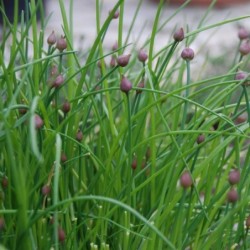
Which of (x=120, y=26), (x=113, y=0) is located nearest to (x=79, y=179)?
(x=120, y=26)

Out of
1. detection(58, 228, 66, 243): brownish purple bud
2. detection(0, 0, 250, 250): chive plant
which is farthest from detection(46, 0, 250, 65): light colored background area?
detection(58, 228, 66, 243): brownish purple bud

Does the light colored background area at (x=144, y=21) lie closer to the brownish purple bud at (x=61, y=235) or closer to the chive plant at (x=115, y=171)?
the chive plant at (x=115, y=171)

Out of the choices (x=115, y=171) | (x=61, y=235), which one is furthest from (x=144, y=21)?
(x=61, y=235)

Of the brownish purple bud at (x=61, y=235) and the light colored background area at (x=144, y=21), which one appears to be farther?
the light colored background area at (x=144, y=21)

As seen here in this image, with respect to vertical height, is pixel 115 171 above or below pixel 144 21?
above

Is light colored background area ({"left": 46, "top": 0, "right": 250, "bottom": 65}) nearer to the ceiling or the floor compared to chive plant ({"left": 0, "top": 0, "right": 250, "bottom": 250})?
nearer to the floor

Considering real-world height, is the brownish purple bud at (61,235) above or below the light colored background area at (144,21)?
above

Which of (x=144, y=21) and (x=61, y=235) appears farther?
(x=144, y=21)

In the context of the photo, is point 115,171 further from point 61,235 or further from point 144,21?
point 144,21

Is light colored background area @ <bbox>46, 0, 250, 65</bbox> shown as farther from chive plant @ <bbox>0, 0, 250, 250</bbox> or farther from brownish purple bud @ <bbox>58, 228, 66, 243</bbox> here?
brownish purple bud @ <bbox>58, 228, 66, 243</bbox>

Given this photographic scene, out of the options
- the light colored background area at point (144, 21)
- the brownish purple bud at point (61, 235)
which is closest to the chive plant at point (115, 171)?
the brownish purple bud at point (61, 235)

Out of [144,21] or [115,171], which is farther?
[144,21]
